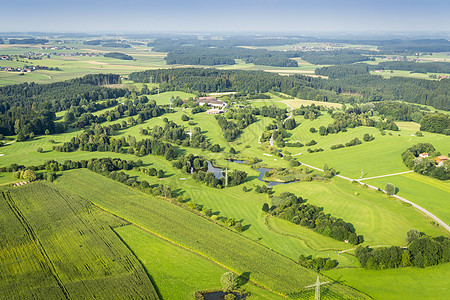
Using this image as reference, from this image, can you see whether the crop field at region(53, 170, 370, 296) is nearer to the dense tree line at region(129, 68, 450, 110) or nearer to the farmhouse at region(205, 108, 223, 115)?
the farmhouse at region(205, 108, 223, 115)

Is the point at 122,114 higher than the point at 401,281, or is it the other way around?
the point at 122,114

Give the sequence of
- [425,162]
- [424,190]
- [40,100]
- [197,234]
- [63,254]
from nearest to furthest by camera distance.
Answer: [63,254]
[197,234]
[424,190]
[425,162]
[40,100]

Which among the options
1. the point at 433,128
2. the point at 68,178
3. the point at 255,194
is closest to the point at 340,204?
the point at 255,194

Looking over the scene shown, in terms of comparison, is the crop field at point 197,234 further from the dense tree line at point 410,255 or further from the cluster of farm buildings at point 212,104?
the cluster of farm buildings at point 212,104

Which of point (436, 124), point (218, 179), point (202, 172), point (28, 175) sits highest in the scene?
point (436, 124)

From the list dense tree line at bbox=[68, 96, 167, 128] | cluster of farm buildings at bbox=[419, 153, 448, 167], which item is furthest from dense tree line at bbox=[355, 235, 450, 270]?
dense tree line at bbox=[68, 96, 167, 128]

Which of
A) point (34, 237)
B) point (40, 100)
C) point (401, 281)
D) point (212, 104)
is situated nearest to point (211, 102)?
point (212, 104)

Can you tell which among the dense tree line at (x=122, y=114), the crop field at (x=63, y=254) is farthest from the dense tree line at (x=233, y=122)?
the crop field at (x=63, y=254)

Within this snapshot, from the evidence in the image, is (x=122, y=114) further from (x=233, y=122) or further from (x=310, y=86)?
(x=310, y=86)
